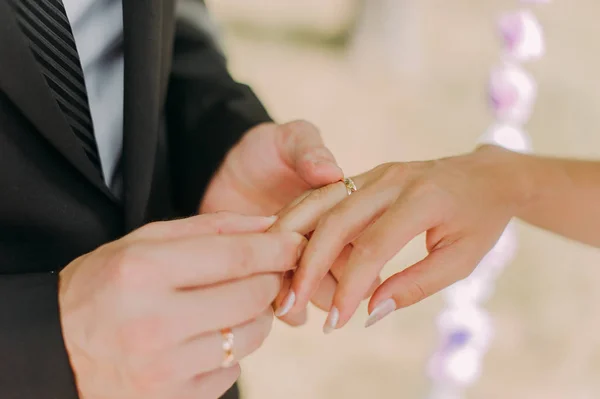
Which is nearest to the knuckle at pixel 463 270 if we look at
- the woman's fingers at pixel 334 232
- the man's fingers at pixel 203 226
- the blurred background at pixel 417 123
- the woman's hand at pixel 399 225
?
the woman's hand at pixel 399 225

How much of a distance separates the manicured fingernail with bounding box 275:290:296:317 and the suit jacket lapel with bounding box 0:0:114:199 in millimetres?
243

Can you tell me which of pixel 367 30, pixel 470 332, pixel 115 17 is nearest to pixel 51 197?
pixel 115 17

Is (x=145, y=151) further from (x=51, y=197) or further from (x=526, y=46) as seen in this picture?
(x=526, y=46)

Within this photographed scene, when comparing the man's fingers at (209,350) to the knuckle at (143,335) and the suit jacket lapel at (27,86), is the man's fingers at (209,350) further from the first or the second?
the suit jacket lapel at (27,86)

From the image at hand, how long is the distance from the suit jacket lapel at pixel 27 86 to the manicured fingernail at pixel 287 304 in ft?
0.80

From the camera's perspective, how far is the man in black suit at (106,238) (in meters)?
0.42

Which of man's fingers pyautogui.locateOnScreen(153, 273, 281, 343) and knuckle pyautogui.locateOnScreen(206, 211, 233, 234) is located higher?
knuckle pyautogui.locateOnScreen(206, 211, 233, 234)

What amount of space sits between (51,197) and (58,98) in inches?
3.4

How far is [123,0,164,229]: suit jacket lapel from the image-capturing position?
531 millimetres

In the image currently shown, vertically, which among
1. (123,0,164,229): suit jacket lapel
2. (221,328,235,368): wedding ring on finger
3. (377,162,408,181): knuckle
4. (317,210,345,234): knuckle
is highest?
(123,0,164,229): suit jacket lapel

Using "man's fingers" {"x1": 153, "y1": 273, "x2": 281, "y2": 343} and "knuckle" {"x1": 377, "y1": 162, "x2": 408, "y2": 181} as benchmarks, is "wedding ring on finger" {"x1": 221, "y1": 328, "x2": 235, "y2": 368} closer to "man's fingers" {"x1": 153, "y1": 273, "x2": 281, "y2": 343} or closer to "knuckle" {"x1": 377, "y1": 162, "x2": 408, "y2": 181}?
"man's fingers" {"x1": 153, "y1": 273, "x2": 281, "y2": 343}

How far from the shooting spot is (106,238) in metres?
0.56

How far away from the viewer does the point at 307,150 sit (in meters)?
0.63

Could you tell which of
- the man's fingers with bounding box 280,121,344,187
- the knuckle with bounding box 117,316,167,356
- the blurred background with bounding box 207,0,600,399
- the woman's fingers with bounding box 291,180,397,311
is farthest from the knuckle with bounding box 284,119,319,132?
the blurred background with bounding box 207,0,600,399
